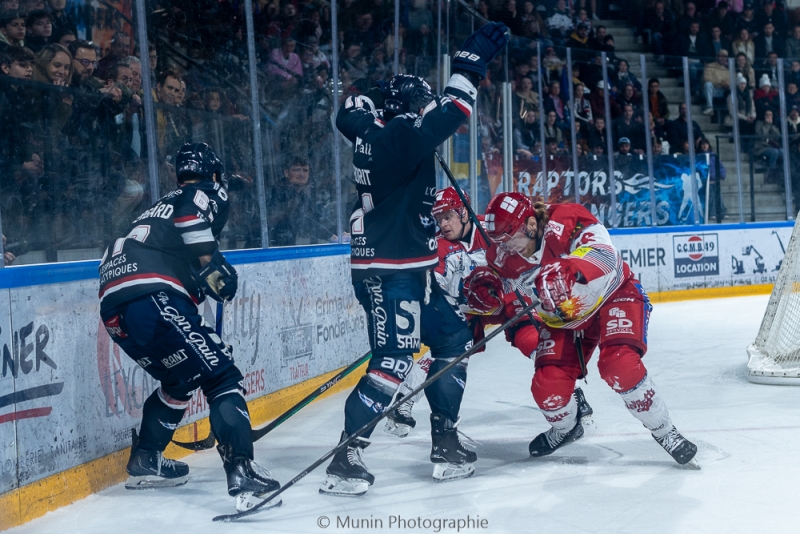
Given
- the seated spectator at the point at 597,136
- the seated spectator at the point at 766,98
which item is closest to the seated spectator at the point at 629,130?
the seated spectator at the point at 597,136

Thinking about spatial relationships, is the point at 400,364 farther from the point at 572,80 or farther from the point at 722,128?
the point at 722,128

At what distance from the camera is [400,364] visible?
3.04 metres

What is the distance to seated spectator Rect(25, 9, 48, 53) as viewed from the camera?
10.6 feet

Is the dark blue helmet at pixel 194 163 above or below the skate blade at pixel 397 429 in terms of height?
above

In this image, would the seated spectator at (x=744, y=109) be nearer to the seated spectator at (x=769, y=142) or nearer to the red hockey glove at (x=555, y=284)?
the seated spectator at (x=769, y=142)

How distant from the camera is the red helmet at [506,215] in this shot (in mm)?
3080

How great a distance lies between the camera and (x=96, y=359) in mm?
3203

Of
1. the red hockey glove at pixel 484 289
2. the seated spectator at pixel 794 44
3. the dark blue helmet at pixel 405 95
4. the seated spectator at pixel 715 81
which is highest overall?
the seated spectator at pixel 794 44

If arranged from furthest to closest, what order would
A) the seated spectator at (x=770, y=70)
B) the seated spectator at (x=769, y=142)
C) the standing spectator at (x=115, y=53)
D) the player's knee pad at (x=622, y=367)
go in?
the seated spectator at (x=770, y=70), the seated spectator at (x=769, y=142), the standing spectator at (x=115, y=53), the player's knee pad at (x=622, y=367)

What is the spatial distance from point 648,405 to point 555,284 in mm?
578

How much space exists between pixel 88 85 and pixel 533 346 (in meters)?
2.10

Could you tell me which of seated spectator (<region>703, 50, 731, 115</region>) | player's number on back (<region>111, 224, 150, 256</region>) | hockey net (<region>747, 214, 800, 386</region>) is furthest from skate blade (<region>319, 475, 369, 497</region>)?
seated spectator (<region>703, 50, 731, 115</region>)

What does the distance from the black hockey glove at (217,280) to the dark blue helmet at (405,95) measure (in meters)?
0.81

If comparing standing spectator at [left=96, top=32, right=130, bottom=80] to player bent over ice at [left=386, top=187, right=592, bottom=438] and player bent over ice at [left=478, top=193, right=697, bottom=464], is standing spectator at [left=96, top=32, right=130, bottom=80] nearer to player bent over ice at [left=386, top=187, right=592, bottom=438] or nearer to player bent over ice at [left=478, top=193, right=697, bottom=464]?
player bent over ice at [left=386, top=187, right=592, bottom=438]
